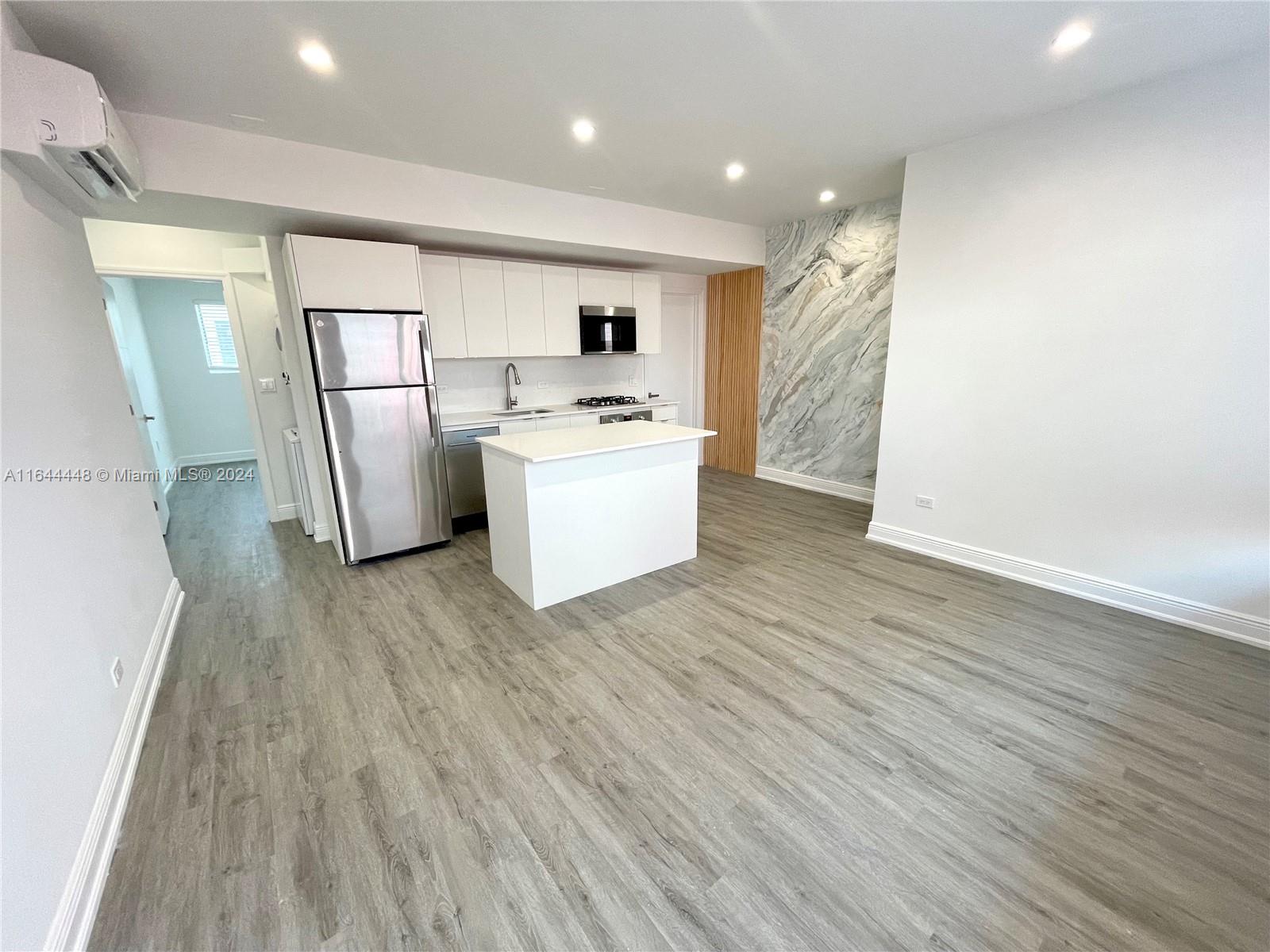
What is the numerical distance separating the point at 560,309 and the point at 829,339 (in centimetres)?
273

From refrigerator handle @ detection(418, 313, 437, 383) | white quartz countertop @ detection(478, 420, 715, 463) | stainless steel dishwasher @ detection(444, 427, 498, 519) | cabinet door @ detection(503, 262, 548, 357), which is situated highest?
cabinet door @ detection(503, 262, 548, 357)

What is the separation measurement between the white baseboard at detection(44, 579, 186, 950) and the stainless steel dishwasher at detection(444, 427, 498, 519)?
2166 mm

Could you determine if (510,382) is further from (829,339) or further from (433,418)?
(829,339)

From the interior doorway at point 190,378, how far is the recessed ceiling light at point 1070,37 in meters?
7.54

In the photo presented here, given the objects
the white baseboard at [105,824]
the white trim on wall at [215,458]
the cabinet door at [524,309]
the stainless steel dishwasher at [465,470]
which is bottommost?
the white baseboard at [105,824]

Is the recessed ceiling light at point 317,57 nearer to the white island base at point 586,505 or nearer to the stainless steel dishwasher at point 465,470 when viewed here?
the white island base at point 586,505

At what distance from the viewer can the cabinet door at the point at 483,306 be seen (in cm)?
426

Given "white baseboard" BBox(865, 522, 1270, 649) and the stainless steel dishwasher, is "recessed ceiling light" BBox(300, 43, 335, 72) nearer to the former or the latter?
the stainless steel dishwasher

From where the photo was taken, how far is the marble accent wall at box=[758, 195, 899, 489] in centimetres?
454

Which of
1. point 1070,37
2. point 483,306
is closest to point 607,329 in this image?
point 483,306

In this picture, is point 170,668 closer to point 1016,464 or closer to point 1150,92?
point 1016,464

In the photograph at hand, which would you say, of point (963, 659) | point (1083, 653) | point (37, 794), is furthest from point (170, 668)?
point (1083, 653)

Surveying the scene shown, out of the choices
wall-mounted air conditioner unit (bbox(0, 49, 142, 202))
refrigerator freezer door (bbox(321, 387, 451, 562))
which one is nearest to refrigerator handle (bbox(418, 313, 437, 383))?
refrigerator freezer door (bbox(321, 387, 451, 562))

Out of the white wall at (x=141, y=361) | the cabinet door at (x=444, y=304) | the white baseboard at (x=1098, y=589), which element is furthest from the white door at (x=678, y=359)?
the white wall at (x=141, y=361)
